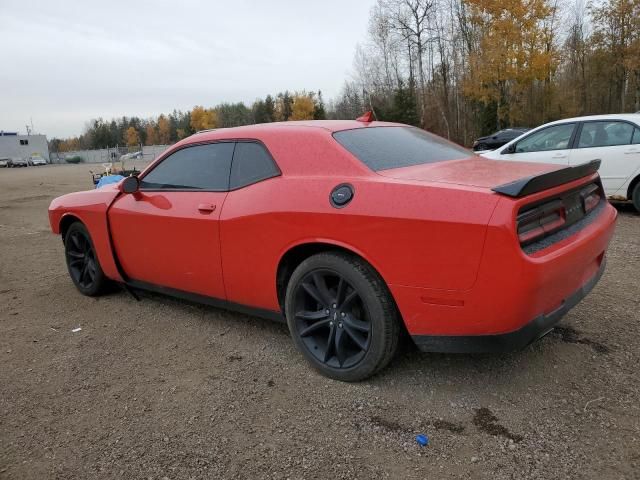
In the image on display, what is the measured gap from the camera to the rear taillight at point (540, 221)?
7.61 feet

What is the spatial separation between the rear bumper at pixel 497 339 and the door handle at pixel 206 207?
5.29ft

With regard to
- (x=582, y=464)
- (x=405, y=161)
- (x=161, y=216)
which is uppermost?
(x=405, y=161)

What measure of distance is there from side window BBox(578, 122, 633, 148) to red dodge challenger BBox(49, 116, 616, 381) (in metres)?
4.60

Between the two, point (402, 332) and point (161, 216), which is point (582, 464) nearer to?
point (402, 332)

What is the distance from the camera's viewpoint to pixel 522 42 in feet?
98.0

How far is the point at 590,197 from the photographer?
3039mm

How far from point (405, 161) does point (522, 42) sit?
3144 centimetres

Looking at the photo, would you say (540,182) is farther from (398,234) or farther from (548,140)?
(548,140)

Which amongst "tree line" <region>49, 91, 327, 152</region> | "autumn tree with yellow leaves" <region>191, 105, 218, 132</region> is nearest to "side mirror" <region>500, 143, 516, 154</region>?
"tree line" <region>49, 91, 327, 152</region>

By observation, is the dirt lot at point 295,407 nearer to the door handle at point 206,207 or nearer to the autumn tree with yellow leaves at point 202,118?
the door handle at point 206,207

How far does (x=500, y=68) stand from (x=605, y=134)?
84.4ft

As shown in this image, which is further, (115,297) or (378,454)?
(115,297)

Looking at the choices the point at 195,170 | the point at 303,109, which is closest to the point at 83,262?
the point at 195,170

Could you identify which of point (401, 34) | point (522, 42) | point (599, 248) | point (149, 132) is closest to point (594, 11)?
point (522, 42)
